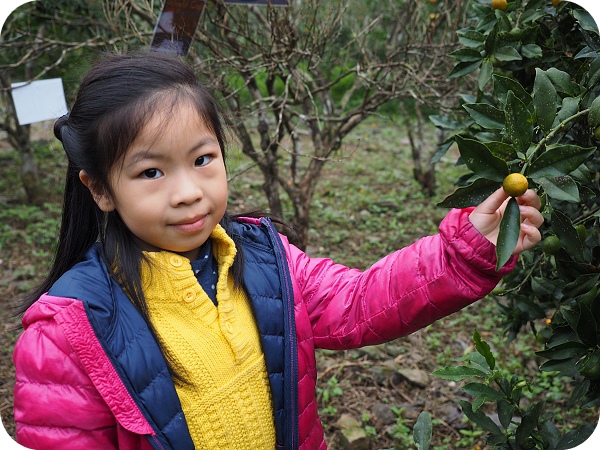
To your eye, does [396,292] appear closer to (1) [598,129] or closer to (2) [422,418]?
(2) [422,418]

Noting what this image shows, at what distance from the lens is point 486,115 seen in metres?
1.28

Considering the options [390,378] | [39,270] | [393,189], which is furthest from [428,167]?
[39,270]

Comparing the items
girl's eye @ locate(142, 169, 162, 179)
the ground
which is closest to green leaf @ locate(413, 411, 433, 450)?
girl's eye @ locate(142, 169, 162, 179)

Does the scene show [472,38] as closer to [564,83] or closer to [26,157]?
[564,83]

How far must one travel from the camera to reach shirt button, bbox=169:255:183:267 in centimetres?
131

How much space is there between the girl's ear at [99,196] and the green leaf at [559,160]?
0.82 meters

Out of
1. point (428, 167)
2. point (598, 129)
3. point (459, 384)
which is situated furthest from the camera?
point (428, 167)

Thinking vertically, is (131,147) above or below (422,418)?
above

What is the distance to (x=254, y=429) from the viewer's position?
1347 millimetres

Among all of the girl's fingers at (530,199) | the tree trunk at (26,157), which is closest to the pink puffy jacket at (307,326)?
the girl's fingers at (530,199)

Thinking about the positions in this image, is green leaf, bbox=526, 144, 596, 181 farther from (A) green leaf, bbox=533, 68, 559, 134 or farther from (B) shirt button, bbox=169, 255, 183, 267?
(B) shirt button, bbox=169, 255, 183, 267

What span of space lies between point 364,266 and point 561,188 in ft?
9.76

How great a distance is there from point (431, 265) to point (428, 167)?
4235 mm

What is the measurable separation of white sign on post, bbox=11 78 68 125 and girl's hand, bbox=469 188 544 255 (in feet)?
5.49
